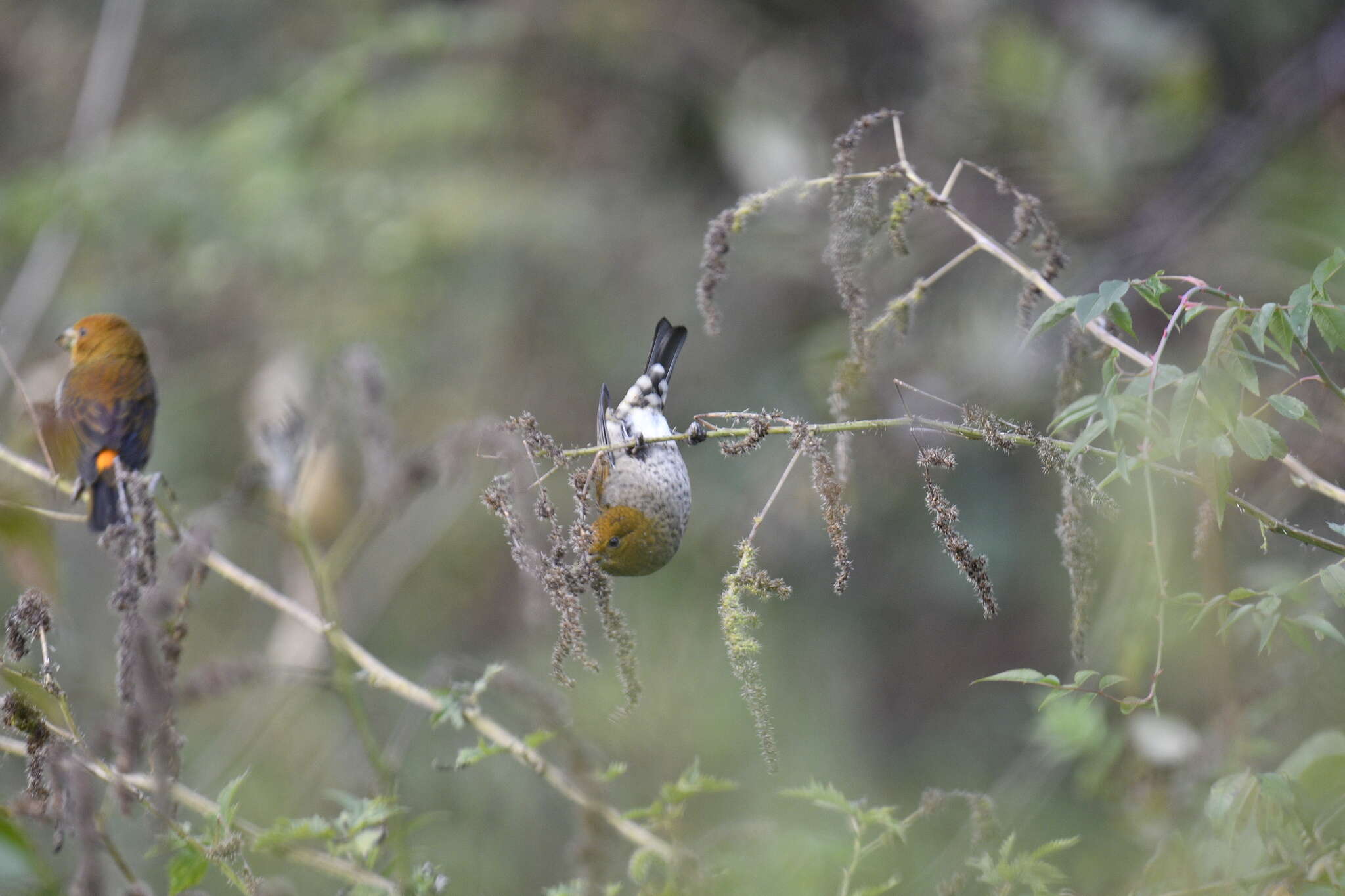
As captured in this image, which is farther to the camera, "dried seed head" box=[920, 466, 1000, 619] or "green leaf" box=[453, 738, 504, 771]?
"green leaf" box=[453, 738, 504, 771]

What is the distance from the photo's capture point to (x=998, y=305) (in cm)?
366

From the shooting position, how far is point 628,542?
2475mm

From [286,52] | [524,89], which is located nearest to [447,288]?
[524,89]

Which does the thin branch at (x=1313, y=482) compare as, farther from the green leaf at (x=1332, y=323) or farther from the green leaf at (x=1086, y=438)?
the green leaf at (x=1086, y=438)

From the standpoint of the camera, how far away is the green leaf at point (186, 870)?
1.20m

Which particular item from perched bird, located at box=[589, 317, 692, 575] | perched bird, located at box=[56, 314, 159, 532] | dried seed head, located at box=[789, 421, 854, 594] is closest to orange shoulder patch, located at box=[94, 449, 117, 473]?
perched bird, located at box=[56, 314, 159, 532]

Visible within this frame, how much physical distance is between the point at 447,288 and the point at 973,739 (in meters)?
3.49

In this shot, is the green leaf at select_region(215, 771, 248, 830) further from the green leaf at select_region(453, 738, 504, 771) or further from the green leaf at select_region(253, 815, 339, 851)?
the green leaf at select_region(453, 738, 504, 771)

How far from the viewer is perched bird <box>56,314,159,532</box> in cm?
343

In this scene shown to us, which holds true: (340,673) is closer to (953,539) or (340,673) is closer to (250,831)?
(250,831)

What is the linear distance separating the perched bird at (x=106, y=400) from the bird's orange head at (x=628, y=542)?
1570mm

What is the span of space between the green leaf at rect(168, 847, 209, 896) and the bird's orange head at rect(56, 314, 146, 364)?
10.2 ft

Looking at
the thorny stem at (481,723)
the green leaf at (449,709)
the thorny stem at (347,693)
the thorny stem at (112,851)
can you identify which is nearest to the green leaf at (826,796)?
the thorny stem at (481,723)

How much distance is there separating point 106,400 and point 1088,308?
3.29 metres
